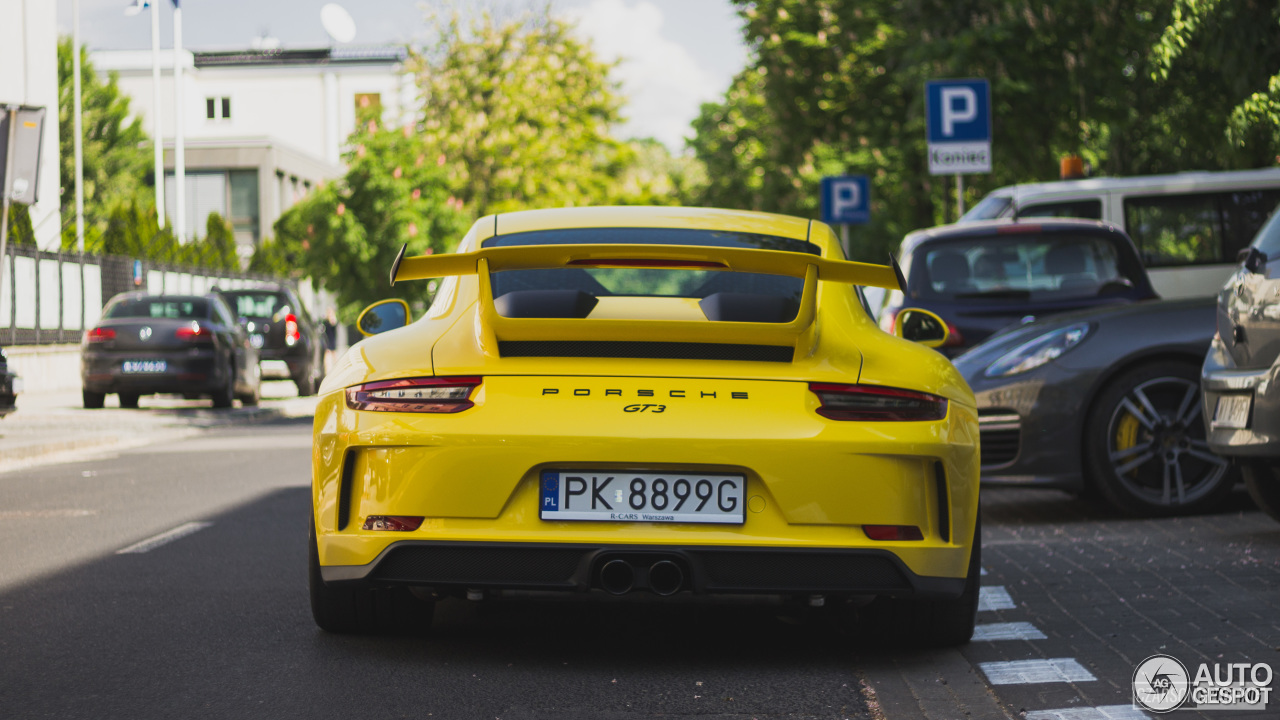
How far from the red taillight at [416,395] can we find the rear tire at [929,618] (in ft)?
4.78

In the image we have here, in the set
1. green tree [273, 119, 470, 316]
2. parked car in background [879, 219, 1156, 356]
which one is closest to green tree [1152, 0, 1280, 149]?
parked car in background [879, 219, 1156, 356]

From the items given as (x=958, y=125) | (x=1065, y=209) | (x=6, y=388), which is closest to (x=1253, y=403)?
(x=1065, y=209)

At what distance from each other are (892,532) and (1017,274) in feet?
20.8

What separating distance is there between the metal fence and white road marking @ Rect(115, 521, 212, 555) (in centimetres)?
1462

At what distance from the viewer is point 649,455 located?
171 inches

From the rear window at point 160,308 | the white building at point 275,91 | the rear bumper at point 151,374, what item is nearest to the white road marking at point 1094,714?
the rear bumper at point 151,374

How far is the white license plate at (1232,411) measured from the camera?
20.8 feet

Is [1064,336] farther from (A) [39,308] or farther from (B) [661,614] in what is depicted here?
(A) [39,308]

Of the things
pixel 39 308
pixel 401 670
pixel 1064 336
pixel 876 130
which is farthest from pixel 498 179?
pixel 401 670

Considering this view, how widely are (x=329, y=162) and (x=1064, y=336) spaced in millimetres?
68792

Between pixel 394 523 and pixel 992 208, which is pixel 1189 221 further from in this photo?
pixel 394 523

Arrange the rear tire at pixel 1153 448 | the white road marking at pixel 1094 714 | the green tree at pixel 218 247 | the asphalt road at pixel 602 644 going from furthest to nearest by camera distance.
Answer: the green tree at pixel 218 247
the rear tire at pixel 1153 448
the asphalt road at pixel 602 644
the white road marking at pixel 1094 714

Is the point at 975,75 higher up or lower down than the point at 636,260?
higher up

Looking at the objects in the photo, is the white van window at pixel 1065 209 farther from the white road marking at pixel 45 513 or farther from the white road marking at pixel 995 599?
the white road marking at pixel 995 599
